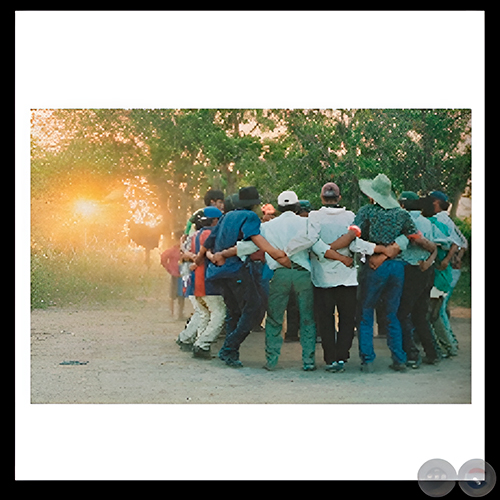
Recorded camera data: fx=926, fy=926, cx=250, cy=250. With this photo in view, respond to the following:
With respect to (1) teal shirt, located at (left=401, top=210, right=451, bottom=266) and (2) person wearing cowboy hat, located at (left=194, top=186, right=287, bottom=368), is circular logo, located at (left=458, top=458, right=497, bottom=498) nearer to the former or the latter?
(1) teal shirt, located at (left=401, top=210, right=451, bottom=266)

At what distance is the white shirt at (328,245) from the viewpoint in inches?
342

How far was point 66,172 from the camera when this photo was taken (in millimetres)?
9297

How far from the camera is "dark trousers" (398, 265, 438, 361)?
9.09 meters

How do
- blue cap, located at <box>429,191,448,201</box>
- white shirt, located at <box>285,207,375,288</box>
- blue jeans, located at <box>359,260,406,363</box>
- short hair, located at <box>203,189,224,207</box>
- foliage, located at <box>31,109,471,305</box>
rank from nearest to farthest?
white shirt, located at <box>285,207,375,288</box> → blue jeans, located at <box>359,260,406,363</box> → foliage, located at <box>31,109,471,305</box> → blue cap, located at <box>429,191,448,201</box> → short hair, located at <box>203,189,224,207</box>

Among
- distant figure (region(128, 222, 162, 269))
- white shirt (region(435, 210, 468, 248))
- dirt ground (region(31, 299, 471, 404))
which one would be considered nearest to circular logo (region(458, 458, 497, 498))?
dirt ground (region(31, 299, 471, 404))

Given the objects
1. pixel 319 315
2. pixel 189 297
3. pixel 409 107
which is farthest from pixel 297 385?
pixel 409 107

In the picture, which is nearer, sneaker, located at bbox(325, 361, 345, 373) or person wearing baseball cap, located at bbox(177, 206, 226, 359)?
sneaker, located at bbox(325, 361, 345, 373)

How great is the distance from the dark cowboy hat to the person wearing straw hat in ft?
3.22

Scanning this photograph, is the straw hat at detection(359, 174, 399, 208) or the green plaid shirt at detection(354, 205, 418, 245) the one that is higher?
the straw hat at detection(359, 174, 399, 208)

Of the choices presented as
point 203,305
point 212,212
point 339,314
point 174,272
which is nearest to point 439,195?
point 339,314

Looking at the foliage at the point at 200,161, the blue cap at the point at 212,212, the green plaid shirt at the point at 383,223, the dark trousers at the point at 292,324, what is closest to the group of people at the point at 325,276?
the green plaid shirt at the point at 383,223

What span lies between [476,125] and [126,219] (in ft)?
11.6

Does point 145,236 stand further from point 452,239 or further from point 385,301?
point 452,239

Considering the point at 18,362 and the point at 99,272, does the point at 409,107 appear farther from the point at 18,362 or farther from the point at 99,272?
the point at 18,362
